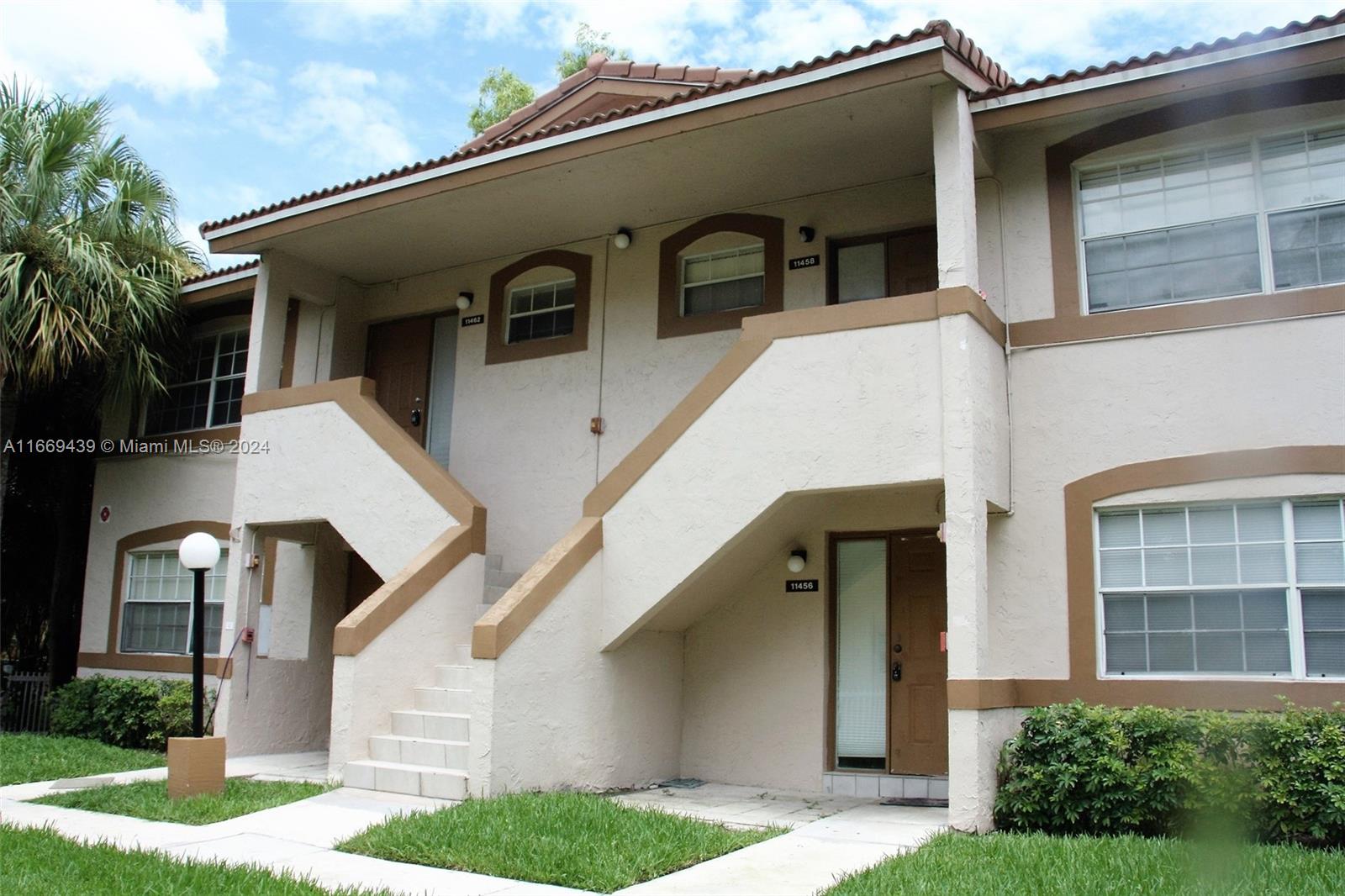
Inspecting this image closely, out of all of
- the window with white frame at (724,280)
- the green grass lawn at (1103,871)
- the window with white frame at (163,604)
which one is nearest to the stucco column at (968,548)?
the green grass lawn at (1103,871)

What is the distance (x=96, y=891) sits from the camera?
6.58 meters

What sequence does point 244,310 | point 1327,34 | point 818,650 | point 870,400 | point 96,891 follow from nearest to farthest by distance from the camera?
point 96,891
point 1327,34
point 870,400
point 818,650
point 244,310

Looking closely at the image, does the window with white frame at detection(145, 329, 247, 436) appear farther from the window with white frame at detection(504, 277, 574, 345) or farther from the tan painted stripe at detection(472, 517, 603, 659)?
the tan painted stripe at detection(472, 517, 603, 659)

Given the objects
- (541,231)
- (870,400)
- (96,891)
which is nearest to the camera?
(96,891)

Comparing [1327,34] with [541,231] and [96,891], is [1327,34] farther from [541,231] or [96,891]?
[96,891]

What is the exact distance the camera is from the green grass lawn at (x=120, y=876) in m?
6.60

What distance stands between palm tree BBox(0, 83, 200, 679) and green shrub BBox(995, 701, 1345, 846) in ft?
38.9

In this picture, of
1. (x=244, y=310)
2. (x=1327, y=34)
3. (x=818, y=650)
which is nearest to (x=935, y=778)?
(x=818, y=650)

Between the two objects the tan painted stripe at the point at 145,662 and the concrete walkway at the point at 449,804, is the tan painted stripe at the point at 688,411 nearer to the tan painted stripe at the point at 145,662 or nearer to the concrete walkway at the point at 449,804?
the concrete walkway at the point at 449,804

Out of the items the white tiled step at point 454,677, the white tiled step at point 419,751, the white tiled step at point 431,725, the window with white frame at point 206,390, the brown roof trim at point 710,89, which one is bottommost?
the white tiled step at point 419,751

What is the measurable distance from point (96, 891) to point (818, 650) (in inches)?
251

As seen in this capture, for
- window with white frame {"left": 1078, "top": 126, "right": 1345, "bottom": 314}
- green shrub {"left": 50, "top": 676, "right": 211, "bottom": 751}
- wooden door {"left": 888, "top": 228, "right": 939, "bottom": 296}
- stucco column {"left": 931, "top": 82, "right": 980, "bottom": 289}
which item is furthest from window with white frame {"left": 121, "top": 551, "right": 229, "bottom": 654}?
window with white frame {"left": 1078, "top": 126, "right": 1345, "bottom": 314}

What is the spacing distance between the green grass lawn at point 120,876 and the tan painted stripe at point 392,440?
4842mm

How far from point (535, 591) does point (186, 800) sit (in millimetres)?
3231
